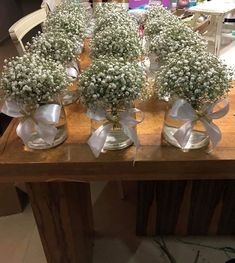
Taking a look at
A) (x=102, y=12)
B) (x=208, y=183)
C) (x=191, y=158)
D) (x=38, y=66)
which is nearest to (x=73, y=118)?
(x=38, y=66)

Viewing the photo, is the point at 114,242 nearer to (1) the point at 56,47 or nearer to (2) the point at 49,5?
(1) the point at 56,47

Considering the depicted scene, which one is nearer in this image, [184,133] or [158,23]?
[184,133]

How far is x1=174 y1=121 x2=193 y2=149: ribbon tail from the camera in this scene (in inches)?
A: 27.8

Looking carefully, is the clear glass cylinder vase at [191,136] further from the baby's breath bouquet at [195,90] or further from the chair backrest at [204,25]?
the chair backrest at [204,25]

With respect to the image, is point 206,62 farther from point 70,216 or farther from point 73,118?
point 70,216

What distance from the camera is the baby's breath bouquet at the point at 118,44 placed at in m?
0.84

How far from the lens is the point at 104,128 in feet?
2.34

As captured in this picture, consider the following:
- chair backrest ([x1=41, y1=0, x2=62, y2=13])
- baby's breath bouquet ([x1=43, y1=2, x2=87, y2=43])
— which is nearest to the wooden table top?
baby's breath bouquet ([x1=43, y1=2, x2=87, y2=43])

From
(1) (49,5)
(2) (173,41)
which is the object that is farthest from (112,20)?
(1) (49,5)

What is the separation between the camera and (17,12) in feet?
8.13

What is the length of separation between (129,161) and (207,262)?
896 millimetres

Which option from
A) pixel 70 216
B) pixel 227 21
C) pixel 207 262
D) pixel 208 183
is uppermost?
pixel 227 21

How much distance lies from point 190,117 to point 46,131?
348 mm

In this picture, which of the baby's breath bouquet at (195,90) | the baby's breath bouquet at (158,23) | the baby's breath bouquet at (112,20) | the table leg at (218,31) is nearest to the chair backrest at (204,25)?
the table leg at (218,31)
